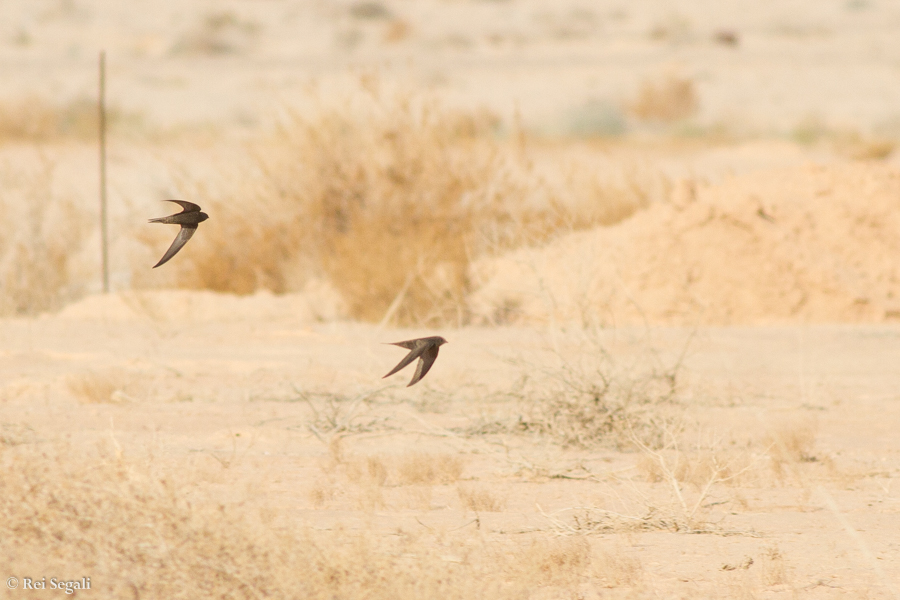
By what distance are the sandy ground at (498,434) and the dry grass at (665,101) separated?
2416 cm

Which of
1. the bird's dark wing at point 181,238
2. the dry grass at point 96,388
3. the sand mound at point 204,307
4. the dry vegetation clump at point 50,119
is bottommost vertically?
the dry vegetation clump at point 50,119

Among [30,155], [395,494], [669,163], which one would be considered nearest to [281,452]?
[395,494]

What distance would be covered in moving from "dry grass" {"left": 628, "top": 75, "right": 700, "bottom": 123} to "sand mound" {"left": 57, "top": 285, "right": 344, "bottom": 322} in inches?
947

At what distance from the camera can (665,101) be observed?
3353 centimetres

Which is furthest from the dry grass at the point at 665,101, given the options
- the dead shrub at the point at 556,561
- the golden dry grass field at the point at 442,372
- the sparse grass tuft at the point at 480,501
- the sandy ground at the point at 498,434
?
the dead shrub at the point at 556,561

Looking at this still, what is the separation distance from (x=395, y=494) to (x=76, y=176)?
15.0m

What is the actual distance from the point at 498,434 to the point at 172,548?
331 cm

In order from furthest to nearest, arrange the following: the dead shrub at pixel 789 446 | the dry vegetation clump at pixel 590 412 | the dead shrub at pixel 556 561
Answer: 1. the dry vegetation clump at pixel 590 412
2. the dead shrub at pixel 789 446
3. the dead shrub at pixel 556 561

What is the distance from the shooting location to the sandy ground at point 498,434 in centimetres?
437

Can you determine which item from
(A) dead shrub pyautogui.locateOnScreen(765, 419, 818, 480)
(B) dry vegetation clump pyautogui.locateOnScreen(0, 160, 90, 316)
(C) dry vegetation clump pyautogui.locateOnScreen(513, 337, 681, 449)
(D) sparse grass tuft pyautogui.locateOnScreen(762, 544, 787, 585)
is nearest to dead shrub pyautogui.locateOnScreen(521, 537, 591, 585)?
(D) sparse grass tuft pyautogui.locateOnScreen(762, 544, 787, 585)

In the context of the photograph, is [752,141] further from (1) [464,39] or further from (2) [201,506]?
(2) [201,506]

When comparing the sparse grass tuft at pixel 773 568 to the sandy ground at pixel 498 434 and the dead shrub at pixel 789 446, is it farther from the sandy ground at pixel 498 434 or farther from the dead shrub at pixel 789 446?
the dead shrub at pixel 789 446

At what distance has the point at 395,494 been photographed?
16.7 ft

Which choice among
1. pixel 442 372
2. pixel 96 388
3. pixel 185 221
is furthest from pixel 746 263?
pixel 185 221
